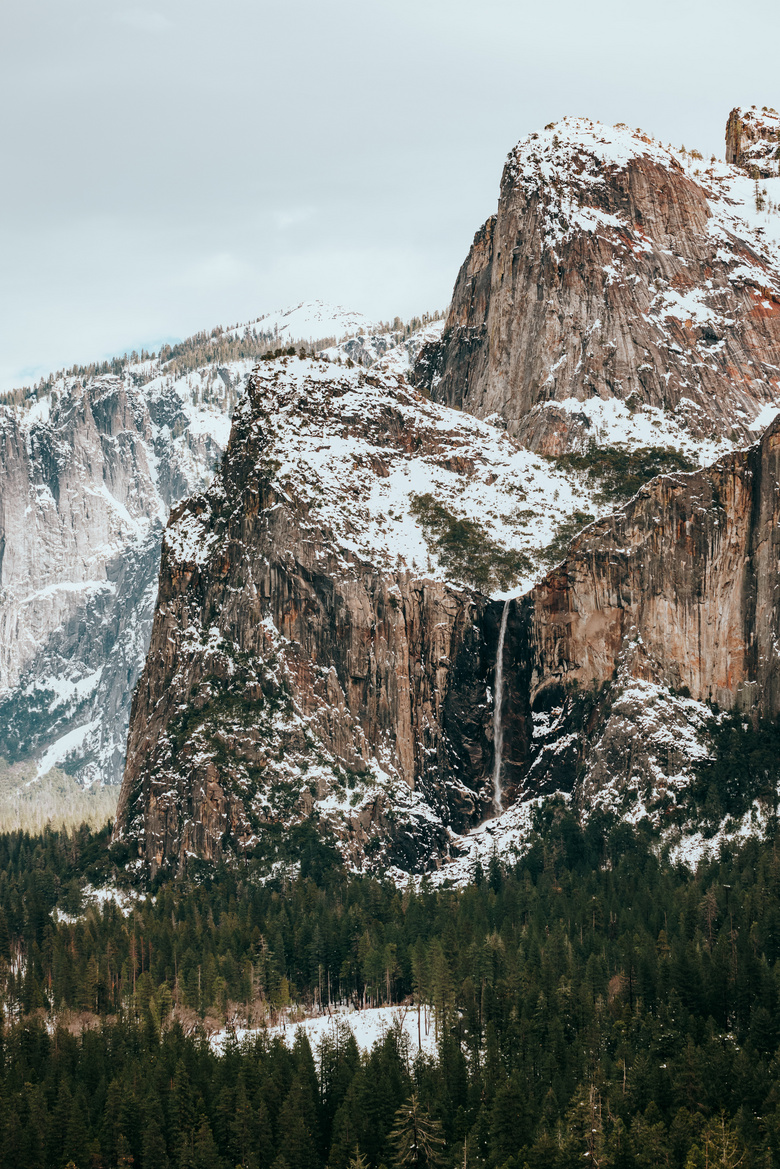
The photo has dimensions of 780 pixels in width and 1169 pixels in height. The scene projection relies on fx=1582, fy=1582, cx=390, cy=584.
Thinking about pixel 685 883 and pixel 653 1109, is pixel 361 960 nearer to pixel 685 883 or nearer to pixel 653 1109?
pixel 685 883

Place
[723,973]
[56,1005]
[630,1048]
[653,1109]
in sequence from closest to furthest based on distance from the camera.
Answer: [653,1109] → [630,1048] → [723,973] → [56,1005]

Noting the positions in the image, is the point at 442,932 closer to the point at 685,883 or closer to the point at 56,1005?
the point at 685,883

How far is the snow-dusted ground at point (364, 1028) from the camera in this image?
6422 inches

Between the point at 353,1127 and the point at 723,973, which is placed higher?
the point at 723,973

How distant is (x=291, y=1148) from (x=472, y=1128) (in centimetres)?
1509

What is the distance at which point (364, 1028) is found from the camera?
563 ft

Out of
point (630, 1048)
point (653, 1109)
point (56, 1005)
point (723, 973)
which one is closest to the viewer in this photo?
point (653, 1109)

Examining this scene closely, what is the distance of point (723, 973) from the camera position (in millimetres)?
149750

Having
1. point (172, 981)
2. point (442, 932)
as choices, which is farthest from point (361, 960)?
point (172, 981)

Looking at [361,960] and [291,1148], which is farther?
[361,960]

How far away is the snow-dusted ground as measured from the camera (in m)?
163

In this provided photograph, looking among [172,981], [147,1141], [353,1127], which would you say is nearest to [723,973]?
[353,1127]

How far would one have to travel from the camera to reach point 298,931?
192 m

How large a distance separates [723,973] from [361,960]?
50214mm
